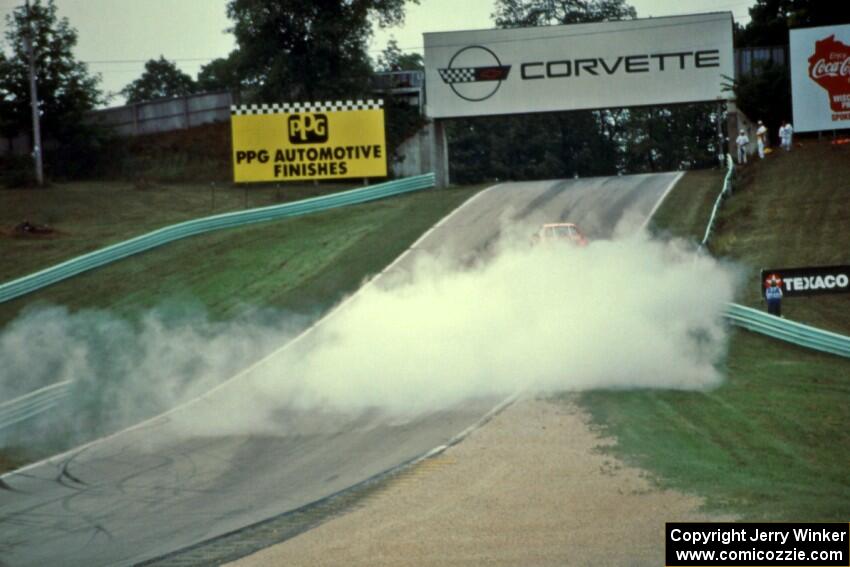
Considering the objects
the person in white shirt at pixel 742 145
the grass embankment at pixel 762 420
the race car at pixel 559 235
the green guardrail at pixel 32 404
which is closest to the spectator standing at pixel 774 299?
the grass embankment at pixel 762 420

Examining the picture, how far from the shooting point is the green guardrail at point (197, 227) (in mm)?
34312

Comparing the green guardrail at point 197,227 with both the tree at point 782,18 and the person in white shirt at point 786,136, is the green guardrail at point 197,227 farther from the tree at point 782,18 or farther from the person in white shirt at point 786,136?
the tree at point 782,18

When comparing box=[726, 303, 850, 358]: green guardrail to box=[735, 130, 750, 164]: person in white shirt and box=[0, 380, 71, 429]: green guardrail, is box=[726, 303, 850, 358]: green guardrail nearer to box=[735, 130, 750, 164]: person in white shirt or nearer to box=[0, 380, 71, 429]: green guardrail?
box=[0, 380, 71, 429]: green guardrail

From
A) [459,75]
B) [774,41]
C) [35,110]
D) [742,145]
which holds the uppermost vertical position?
[774,41]

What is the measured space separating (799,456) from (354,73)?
4320cm

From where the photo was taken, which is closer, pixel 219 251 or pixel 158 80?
pixel 219 251

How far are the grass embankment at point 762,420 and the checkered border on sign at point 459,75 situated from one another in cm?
1831

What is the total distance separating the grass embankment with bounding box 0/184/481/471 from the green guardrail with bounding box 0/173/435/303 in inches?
18.7

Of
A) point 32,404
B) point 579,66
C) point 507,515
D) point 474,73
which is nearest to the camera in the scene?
point 507,515

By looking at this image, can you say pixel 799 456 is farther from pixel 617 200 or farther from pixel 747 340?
pixel 617 200

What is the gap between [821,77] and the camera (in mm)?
47875

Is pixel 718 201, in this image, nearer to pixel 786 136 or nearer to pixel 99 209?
pixel 786 136

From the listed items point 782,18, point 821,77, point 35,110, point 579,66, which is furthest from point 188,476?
point 782,18

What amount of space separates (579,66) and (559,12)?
1509 inches
